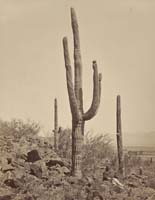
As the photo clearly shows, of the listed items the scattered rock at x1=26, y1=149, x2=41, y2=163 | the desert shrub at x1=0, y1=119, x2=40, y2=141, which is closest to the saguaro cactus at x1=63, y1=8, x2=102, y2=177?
the scattered rock at x1=26, y1=149, x2=41, y2=163

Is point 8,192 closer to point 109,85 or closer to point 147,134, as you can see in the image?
point 109,85

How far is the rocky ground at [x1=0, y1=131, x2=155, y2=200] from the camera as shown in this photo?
1925 cm

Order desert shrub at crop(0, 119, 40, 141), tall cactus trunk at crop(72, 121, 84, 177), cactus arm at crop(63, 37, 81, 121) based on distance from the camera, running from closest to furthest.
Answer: cactus arm at crop(63, 37, 81, 121) → tall cactus trunk at crop(72, 121, 84, 177) → desert shrub at crop(0, 119, 40, 141)

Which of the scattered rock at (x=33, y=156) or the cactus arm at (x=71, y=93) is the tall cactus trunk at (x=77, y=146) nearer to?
the cactus arm at (x=71, y=93)

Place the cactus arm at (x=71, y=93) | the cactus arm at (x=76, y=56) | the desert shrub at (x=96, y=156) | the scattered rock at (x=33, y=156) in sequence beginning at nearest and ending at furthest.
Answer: the cactus arm at (x=71, y=93)
the cactus arm at (x=76, y=56)
the scattered rock at (x=33, y=156)
the desert shrub at (x=96, y=156)

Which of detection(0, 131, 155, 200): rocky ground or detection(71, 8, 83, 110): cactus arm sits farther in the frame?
detection(71, 8, 83, 110): cactus arm

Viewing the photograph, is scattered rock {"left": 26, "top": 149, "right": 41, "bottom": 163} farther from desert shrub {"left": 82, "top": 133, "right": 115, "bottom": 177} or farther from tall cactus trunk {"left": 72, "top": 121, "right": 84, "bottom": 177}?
tall cactus trunk {"left": 72, "top": 121, "right": 84, "bottom": 177}

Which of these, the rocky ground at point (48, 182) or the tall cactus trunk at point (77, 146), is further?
the tall cactus trunk at point (77, 146)

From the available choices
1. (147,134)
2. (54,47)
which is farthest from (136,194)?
(147,134)

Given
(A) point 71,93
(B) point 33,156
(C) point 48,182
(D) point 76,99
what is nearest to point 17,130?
(B) point 33,156

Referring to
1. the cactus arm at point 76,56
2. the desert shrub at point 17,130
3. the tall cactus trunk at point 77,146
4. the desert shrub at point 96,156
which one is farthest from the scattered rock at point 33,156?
the desert shrub at point 17,130

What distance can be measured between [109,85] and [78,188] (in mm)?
50988

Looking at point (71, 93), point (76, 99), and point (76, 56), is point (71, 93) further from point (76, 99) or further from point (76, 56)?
point (76, 56)

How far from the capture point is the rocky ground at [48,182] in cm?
1925
